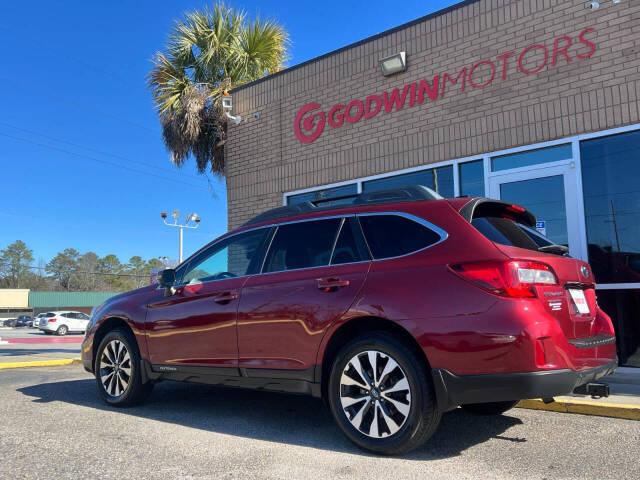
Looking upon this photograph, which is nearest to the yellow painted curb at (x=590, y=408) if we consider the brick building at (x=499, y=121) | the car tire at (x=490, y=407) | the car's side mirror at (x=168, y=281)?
the car tire at (x=490, y=407)

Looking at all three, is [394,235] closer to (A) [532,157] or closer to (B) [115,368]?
(B) [115,368]

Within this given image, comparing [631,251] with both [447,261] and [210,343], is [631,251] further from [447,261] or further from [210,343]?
[210,343]

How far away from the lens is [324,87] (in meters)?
10.2

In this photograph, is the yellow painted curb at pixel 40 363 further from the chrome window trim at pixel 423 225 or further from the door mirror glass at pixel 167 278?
the chrome window trim at pixel 423 225

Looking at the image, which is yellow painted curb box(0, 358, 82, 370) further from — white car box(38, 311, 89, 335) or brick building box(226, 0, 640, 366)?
white car box(38, 311, 89, 335)

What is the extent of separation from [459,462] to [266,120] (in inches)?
345

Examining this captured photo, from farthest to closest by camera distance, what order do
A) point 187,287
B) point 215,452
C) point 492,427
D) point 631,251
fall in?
point 631,251 → point 187,287 → point 492,427 → point 215,452

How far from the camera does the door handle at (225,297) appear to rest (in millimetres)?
4594

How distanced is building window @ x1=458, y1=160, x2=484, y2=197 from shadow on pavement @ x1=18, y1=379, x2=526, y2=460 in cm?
414

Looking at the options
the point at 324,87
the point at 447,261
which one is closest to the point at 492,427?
the point at 447,261

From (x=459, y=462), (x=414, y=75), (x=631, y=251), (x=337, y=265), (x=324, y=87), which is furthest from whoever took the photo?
(x=324, y=87)

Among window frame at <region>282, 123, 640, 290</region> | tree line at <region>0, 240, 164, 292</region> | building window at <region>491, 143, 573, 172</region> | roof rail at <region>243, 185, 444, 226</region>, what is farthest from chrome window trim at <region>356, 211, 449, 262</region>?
tree line at <region>0, 240, 164, 292</region>

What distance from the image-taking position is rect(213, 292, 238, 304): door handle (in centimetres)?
459

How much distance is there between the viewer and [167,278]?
16.9ft
